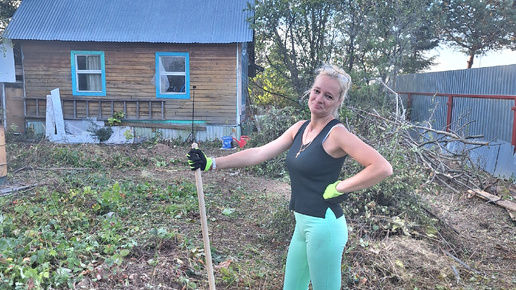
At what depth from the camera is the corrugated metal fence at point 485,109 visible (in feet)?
27.1

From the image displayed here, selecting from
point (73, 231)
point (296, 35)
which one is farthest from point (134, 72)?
point (73, 231)

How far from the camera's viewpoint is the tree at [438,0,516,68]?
17.1 metres

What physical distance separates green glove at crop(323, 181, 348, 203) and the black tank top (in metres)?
0.04

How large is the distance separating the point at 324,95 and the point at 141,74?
10.8 meters

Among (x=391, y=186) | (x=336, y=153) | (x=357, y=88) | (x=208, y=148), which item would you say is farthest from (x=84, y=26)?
(x=336, y=153)

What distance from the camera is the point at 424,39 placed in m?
19.1

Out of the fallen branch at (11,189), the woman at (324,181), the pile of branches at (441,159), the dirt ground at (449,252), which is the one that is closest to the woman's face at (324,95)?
the woman at (324,181)

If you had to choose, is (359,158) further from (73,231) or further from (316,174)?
(73,231)

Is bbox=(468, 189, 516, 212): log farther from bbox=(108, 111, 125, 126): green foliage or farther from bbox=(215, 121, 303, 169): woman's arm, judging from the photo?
bbox=(108, 111, 125, 126): green foliage

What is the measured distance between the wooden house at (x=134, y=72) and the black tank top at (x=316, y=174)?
999cm

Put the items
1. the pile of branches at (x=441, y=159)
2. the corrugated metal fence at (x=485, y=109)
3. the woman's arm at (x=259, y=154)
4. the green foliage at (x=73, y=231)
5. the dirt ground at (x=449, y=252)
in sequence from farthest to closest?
1. the corrugated metal fence at (x=485, y=109)
2. the pile of branches at (x=441, y=159)
3. the dirt ground at (x=449, y=252)
4. the green foliage at (x=73, y=231)
5. the woman's arm at (x=259, y=154)

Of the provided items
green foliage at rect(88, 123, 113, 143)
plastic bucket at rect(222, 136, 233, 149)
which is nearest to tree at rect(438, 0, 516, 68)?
plastic bucket at rect(222, 136, 233, 149)

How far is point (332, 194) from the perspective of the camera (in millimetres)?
2305

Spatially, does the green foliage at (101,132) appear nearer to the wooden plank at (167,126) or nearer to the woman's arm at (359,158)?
the wooden plank at (167,126)
